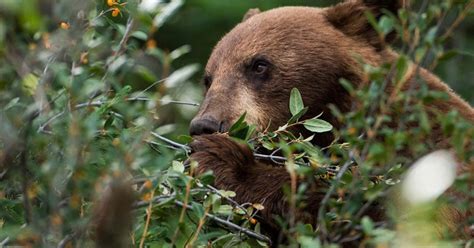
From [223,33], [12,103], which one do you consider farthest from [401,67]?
[223,33]

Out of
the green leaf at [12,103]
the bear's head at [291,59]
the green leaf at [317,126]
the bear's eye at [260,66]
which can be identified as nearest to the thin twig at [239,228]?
the green leaf at [317,126]


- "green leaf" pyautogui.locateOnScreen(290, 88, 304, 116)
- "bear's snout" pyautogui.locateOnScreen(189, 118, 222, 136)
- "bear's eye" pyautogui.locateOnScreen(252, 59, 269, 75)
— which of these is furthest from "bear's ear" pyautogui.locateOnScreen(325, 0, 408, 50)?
"green leaf" pyautogui.locateOnScreen(290, 88, 304, 116)

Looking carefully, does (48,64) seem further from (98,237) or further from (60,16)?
(98,237)

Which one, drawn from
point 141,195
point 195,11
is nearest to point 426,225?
point 141,195

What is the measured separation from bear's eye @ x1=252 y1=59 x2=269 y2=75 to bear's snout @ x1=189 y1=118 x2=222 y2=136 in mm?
774

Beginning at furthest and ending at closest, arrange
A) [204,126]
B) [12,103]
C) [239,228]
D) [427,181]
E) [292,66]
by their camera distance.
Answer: [292,66] < [204,126] < [12,103] < [239,228] < [427,181]

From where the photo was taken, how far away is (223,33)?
12086mm

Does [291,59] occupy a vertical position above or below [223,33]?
above

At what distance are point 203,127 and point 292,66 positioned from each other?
36.9 inches

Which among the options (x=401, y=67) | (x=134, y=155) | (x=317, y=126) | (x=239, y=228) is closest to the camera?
(x=134, y=155)

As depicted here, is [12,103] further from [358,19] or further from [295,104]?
[358,19]

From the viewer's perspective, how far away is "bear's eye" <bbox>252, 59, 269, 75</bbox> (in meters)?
5.56

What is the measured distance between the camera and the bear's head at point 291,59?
5.38 metres

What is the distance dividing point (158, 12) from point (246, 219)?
0.93 meters
